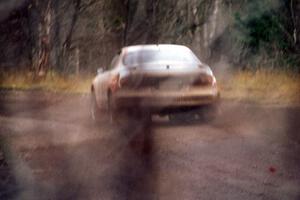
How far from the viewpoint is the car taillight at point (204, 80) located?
8375mm

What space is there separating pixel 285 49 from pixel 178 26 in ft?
5.51

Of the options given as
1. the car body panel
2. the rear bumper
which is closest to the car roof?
the car body panel

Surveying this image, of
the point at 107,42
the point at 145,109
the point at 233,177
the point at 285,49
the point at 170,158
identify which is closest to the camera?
the point at 233,177

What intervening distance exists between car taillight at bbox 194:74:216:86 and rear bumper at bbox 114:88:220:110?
76 millimetres

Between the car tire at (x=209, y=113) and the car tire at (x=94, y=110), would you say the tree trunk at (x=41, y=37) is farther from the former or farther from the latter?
the car tire at (x=209, y=113)

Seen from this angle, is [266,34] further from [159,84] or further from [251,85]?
[159,84]

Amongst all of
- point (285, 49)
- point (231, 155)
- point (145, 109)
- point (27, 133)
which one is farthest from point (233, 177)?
point (285, 49)

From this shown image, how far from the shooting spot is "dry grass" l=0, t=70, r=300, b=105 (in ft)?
30.8

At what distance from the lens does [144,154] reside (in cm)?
769

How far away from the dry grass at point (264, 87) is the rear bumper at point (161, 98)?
0.88 m

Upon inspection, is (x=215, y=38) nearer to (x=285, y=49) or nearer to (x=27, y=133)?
(x=285, y=49)

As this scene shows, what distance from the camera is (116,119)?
882 cm

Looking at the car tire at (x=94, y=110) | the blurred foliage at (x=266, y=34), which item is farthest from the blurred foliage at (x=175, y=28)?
the car tire at (x=94, y=110)

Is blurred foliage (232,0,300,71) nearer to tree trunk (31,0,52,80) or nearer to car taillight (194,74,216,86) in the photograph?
car taillight (194,74,216,86)
